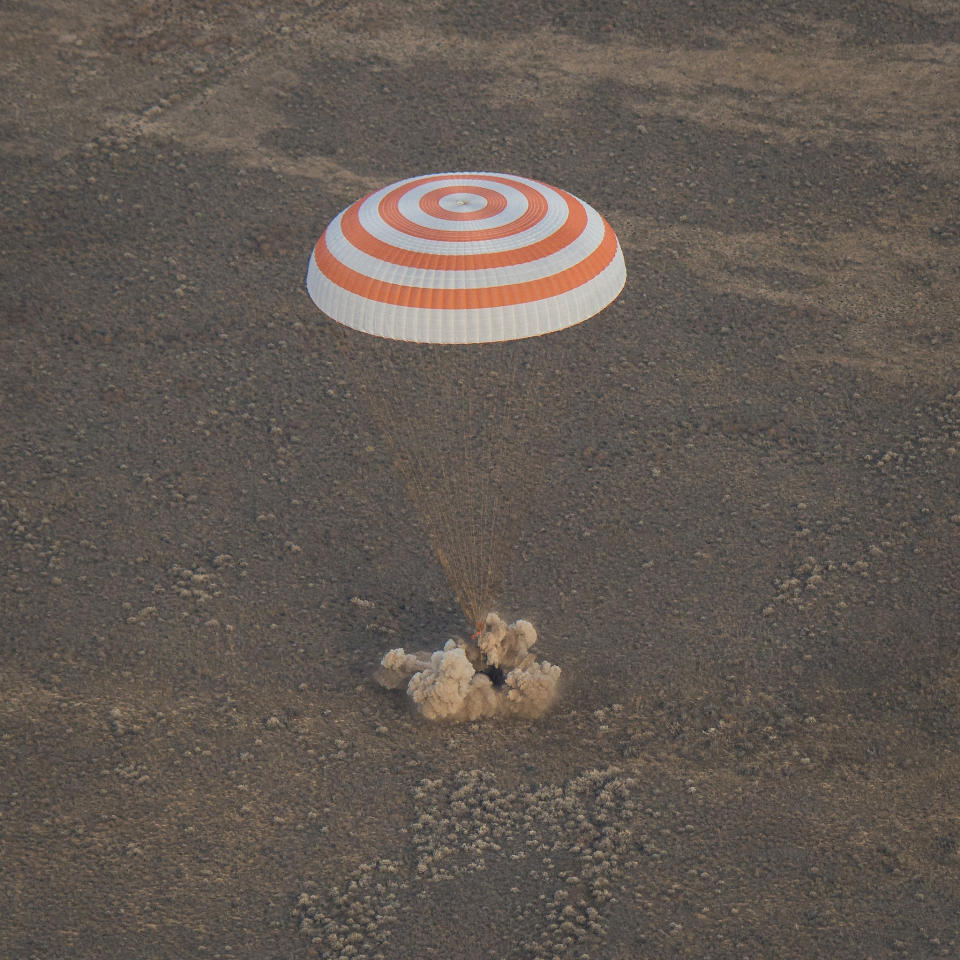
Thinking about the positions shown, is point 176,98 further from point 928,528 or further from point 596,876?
point 596,876

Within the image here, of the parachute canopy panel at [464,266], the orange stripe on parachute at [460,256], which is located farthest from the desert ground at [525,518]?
the orange stripe on parachute at [460,256]

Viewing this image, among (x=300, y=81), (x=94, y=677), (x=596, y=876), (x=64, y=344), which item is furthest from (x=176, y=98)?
(x=596, y=876)

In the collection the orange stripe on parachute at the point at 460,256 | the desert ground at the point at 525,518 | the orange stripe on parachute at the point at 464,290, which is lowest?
the desert ground at the point at 525,518

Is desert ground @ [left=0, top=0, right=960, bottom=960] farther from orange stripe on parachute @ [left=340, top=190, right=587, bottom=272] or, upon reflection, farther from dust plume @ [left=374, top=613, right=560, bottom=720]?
orange stripe on parachute @ [left=340, top=190, right=587, bottom=272]

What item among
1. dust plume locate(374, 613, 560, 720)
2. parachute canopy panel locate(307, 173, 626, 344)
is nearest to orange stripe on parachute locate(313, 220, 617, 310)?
parachute canopy panel locate(307, 173, 626, 344)

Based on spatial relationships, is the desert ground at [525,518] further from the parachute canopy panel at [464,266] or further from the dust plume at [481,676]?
the parachute canopy panel at [464,266]

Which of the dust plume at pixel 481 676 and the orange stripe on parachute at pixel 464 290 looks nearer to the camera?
the orange stripe on parachute at pixel 464 290
